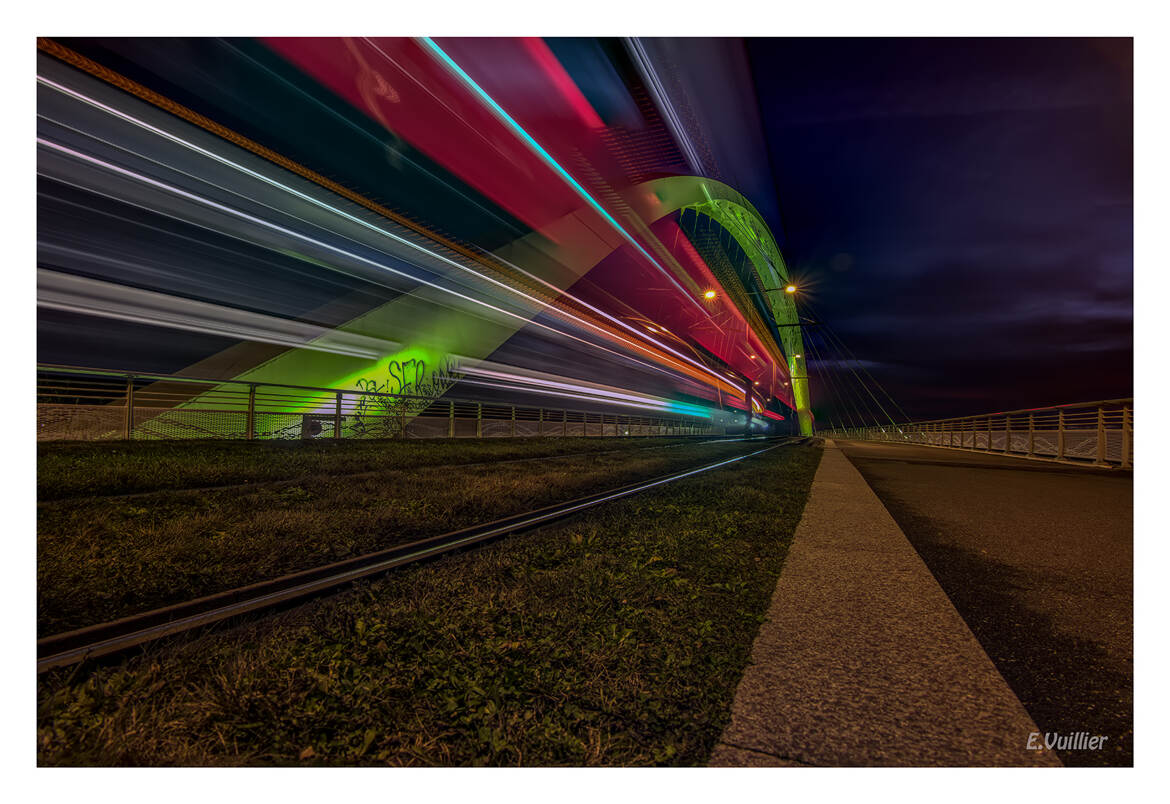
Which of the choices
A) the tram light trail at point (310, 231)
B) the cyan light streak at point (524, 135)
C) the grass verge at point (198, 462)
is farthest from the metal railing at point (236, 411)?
the cyan light streak at point (524, 135)

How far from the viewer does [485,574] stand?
2893 millimetres

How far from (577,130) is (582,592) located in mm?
11349

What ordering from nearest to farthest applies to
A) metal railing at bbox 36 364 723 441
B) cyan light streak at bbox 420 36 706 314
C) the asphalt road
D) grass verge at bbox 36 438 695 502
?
the asphalt road, grass verge at bbox 36 438 695 502, cyan light streak at bbox 420 36 706 314, metal railing at bbox 36 364 723 441

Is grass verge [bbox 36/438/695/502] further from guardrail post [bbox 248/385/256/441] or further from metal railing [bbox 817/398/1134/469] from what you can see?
metal railing [bbox 817/398/1134/469]

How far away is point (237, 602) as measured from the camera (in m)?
2.46

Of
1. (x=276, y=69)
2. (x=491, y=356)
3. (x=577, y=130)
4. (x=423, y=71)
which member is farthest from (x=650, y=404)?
(x=276, y=69)

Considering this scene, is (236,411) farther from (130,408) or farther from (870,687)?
(870,687)

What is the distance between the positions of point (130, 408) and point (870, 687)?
1126cm

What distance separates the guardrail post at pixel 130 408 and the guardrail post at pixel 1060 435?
737 inches

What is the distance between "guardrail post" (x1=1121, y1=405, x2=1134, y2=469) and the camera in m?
10.0

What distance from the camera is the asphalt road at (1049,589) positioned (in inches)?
69.0

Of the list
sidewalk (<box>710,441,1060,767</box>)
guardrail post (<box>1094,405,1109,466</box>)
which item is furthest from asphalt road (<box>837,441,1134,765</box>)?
guardrail post (<box>1094,405,1109,466</box>)

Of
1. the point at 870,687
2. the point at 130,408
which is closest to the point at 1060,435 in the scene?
the point at 870,687

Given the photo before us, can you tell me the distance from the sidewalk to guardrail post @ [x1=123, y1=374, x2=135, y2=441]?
412 inches
